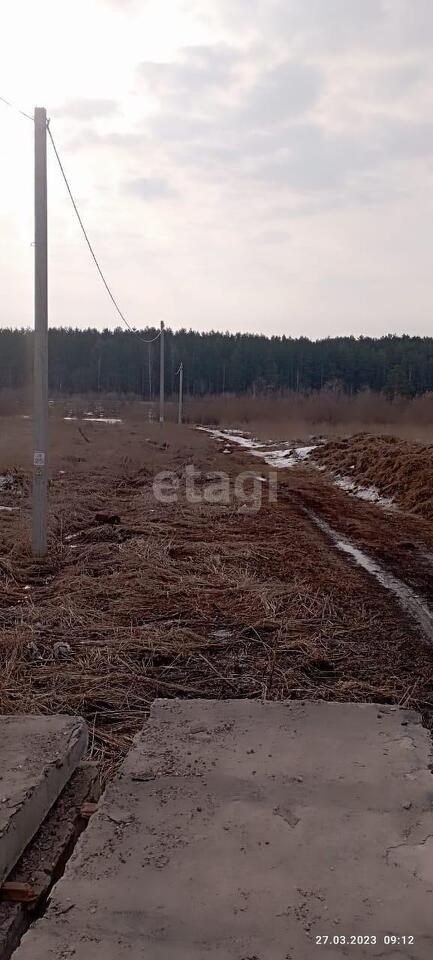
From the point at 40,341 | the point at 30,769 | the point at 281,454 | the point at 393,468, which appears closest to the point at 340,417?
the point at 281,454

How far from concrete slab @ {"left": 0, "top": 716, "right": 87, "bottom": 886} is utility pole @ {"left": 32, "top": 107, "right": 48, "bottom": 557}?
14.6ft

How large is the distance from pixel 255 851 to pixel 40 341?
612 cm

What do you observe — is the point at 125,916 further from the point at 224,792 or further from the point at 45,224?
the point at 45,224

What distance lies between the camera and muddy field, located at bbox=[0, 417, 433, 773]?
3.77 metres

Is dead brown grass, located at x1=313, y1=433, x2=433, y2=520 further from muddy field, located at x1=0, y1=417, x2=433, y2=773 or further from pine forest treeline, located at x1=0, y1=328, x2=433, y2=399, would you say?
pine forest treeline, located at x1=0, y1=328, x2=433, y2=399

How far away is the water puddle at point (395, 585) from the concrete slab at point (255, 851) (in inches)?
101

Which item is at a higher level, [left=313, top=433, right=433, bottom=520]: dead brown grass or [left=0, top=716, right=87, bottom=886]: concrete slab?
[left=0, top=716, right=87, bottom=886]: concrete slab

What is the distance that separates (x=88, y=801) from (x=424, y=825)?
3.96 feet

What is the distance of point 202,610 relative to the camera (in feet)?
17.3

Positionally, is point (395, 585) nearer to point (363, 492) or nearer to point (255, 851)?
point (255, 851)

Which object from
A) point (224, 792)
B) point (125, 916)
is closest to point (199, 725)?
point (224, 792)

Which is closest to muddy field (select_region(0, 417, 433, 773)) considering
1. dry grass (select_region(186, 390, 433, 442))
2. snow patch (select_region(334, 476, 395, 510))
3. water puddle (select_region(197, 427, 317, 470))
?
snow patch (select_region(334, 476, 395, 510))

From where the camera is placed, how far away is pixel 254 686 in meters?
3.80

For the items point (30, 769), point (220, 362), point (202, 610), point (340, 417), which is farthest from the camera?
point (220, 362)
